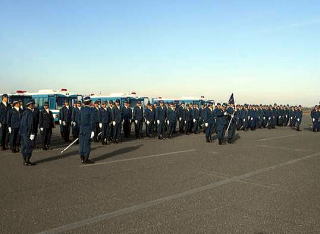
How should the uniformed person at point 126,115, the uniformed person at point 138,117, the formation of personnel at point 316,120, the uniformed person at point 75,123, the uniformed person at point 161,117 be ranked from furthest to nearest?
the formation of personnel at point 316,120 → the uniformed person at point 161,117 → the uniformed person at point 138,117 → the uniformed person at point 126,115 → the uniformed person at point 75,123

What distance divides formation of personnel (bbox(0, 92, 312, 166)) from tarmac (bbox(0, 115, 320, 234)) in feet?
3.17

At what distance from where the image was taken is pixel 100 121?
15.2 metres

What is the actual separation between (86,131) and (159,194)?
4.14 m

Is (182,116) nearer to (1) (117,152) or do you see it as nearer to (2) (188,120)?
(2) (188,120)

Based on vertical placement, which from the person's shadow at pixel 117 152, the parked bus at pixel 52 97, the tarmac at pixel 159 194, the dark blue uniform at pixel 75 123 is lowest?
the person's shadow at pixel 117 152

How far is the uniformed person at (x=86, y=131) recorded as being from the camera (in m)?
9.90

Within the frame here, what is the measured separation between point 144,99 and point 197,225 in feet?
Answer: 81.1

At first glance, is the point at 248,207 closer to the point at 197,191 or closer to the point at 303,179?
the point at 197,191

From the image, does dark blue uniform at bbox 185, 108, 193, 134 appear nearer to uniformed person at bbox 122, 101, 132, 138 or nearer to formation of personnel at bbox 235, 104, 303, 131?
formation of personnel at bbox 235, 104, 303, 131

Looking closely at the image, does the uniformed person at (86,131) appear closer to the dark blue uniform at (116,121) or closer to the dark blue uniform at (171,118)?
the dark blue uniform at (116,121)

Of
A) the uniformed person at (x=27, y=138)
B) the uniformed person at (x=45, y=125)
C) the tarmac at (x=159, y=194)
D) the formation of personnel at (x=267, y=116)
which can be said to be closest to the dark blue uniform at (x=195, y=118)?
the formation of personnel at (x=267, y=116)

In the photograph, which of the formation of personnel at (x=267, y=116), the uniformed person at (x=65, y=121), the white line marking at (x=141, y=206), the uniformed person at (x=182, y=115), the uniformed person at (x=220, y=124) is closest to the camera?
the white line marking at (x=141, y=206)

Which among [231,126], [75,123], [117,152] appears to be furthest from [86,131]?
[231,126]

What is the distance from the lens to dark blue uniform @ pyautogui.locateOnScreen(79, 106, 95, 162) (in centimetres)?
990
